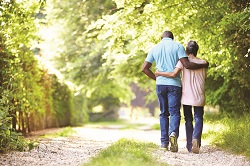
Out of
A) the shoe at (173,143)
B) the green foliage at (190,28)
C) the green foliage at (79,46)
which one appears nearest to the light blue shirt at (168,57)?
the shoe at (173,143)

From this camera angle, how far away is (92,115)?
1435 inches

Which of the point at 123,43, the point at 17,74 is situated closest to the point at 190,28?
the point at 123,43

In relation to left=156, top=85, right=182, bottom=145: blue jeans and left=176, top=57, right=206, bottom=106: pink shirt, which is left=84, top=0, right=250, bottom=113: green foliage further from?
left=156, top=85, right=182, bottom=145: blue jeans

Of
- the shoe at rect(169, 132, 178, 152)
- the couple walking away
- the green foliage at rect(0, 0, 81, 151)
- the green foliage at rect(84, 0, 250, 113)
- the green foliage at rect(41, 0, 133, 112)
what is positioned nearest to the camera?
the shoe at rect(169, 132, 178, 152)

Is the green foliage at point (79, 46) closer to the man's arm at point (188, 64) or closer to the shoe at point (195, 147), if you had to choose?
the man's arm at point (188, 64)

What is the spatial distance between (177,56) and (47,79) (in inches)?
396

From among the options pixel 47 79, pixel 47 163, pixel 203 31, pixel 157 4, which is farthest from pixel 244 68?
pixel 47 79

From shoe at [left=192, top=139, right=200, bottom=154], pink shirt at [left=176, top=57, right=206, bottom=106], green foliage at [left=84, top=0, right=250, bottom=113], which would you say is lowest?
shoe at [left=192, top=139, right=200, bottom=154]

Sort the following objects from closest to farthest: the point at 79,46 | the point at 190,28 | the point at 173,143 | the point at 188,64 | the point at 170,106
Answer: the point at 173,143 < the point at 188,64 < the point at 170,106 < the point at 190,28 < the point at 79,46


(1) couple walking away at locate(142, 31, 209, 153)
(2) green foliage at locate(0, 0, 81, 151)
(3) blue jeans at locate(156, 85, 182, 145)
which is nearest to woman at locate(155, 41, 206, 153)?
(1) couple walking away at locate(142, 31, 209, 153)

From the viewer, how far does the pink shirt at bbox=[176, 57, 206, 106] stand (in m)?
7.97

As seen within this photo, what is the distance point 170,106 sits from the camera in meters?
7.99

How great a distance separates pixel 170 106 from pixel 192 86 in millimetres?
489

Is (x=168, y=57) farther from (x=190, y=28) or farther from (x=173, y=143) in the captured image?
(x=190, y=28)
